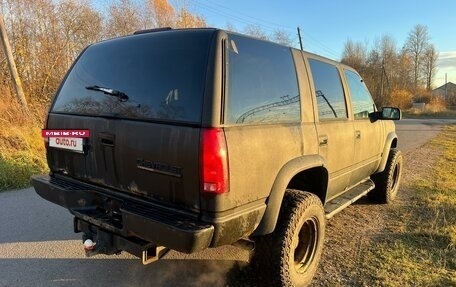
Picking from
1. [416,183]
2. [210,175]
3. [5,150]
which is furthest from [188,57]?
[5,150]

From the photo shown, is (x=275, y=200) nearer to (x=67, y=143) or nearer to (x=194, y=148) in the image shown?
(x=194, y=148)

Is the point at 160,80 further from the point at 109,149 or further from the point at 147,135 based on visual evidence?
the point at 109,149

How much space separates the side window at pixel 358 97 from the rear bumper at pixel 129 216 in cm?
285

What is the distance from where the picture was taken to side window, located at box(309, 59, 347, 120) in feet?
12.0

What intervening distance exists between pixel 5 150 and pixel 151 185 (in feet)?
21.2

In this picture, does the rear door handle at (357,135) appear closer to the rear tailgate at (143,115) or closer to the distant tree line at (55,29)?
the rear tailgate at (143,115)

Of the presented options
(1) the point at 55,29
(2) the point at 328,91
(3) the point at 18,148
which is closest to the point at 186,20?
(1) the point at 55,29

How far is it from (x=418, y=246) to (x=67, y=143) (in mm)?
3703

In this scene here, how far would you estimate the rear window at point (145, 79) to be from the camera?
8.27ft

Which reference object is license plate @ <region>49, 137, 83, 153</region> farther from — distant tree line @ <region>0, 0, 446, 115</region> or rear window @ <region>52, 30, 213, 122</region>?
distant tree line @ <region>0, 0, 446, 115</region>

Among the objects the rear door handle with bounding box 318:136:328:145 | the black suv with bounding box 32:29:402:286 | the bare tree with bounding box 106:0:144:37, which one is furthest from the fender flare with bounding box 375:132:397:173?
the bare tree with bounding box 106:0:144:37

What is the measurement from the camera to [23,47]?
12875mm

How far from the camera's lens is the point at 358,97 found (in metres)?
4.78

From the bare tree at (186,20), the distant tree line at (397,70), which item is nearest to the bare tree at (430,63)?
the distant tree line at (397,70)
